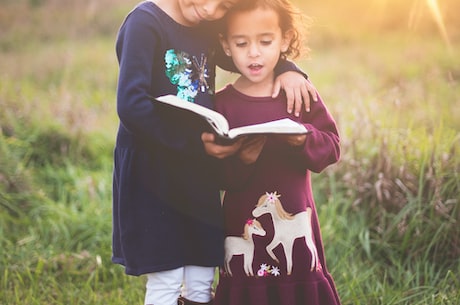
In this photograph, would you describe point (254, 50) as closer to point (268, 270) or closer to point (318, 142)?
point (318, 142)

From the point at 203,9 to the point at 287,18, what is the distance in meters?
0.35

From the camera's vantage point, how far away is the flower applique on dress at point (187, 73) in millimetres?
2379

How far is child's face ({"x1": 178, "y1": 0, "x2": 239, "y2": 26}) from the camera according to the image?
2307 millimetres

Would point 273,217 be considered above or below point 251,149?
below

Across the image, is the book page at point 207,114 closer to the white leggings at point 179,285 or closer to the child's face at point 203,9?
the child's face at point 203,9

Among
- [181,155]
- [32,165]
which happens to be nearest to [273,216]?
[181,155]

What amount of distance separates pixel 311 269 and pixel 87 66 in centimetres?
724

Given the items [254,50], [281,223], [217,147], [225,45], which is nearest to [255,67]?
[254,50]

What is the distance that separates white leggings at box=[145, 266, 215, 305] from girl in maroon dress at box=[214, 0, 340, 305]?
0.13 meters

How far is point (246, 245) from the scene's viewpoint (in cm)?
248

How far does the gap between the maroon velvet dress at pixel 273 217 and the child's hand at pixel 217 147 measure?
0.15 metres

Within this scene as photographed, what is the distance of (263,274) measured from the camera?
A: 246 cm

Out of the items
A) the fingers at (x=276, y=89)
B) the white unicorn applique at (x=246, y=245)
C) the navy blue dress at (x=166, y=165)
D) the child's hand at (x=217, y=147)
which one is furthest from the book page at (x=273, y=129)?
the white unicorn applique at (x=246, y=245)

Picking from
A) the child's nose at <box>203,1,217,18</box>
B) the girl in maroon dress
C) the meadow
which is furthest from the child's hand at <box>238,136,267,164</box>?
the meadow
